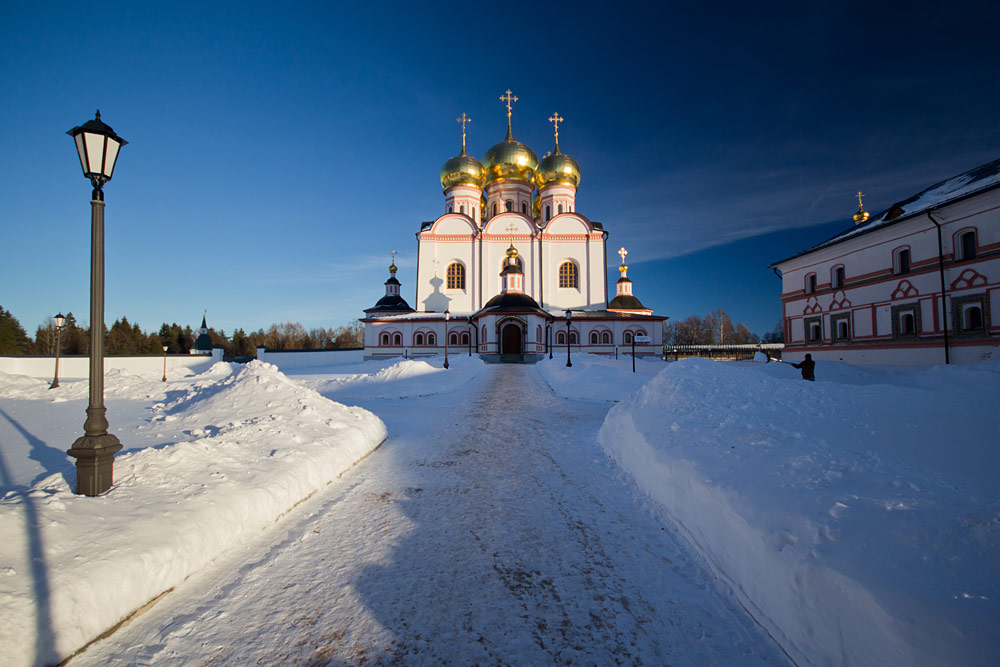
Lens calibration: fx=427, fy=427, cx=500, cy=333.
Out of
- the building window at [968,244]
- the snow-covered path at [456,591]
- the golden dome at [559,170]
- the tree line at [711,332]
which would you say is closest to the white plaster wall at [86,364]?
the snow-covered path at [456,591]

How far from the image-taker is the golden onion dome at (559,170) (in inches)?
1569

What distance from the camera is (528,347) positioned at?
30.2 m

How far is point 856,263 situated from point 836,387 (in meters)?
19.4

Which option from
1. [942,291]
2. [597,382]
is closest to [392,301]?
[597,382]

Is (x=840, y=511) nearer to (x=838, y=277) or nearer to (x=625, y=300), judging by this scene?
(x=838, y=277)

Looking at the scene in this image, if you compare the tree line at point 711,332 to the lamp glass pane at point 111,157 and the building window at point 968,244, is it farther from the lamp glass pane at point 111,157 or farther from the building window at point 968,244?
the lamp glass pane at point 111,157

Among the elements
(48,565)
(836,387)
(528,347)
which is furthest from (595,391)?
(528,347)

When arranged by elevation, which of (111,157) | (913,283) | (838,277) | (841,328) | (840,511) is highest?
(838,277)

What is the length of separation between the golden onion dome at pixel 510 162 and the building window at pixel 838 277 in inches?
1023

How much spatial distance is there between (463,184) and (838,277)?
29780mm

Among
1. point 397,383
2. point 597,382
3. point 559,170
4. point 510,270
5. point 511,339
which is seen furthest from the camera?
point 559,170

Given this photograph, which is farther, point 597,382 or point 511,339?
point 511,339

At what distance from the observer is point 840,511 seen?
286cm

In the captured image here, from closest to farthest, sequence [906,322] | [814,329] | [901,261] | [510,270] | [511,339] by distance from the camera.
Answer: [906,322]
[901,261]
[814,329]
[511,339]
[510,270]
